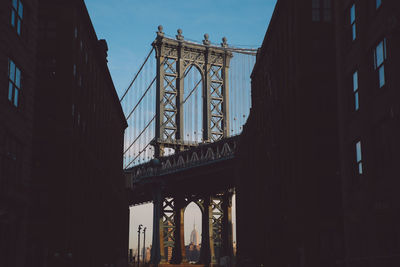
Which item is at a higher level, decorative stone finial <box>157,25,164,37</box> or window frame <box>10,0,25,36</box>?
decorative stone finial <box>157,25,164,37</box>

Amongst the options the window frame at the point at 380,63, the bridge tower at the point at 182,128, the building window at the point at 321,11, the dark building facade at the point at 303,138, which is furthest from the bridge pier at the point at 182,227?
the window frame at the point at 380,63

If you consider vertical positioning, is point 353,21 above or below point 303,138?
above

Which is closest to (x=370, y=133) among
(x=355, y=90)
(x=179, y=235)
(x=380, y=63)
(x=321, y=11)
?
(x=380, y=63)

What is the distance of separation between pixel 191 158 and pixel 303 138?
72255 millimetres

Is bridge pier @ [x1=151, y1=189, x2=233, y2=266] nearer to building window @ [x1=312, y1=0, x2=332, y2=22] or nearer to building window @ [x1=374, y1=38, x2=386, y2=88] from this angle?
building window @ [x1=312, y1=0, x2=332, y2=22]

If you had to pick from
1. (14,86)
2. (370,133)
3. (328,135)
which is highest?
(14,86)

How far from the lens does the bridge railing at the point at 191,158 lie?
106188mm

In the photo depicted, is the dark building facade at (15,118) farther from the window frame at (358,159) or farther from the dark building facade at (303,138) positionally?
the dark building facade at (303,138)

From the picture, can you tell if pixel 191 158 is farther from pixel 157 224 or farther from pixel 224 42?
pixel 224 42

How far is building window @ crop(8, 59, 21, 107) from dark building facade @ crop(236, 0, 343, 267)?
57.7ft

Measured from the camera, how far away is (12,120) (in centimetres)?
3095

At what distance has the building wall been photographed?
26359 millimetres

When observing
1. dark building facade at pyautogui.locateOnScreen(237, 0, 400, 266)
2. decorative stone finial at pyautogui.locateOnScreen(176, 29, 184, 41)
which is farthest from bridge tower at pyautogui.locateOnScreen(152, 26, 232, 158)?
dark building facade at pyautogui.locateOnScreen(237, 0, 400, 266)

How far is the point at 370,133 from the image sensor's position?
29.5m
